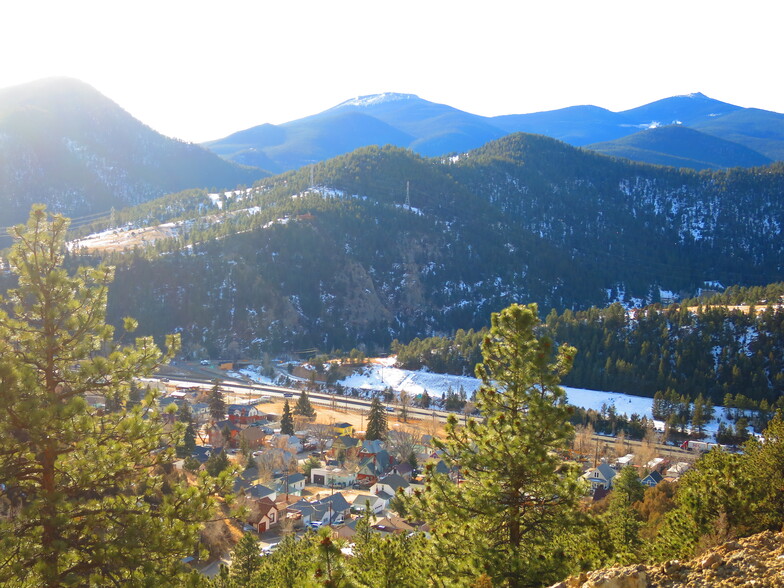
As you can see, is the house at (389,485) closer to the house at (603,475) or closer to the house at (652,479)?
the house at (603,475)

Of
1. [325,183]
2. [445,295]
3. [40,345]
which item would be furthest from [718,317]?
[325,183]

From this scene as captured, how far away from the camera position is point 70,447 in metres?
8.20

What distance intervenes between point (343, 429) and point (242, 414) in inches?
454

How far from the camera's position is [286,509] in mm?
38594

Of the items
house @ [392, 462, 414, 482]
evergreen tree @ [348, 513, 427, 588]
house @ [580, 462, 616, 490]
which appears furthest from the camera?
house @ [392, 462, 414, 482]

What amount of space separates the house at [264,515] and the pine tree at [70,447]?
29883 mm

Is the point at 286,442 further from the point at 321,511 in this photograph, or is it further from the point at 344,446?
the point at 321,511

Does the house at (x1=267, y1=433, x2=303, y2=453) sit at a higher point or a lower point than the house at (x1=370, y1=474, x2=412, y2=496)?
lower

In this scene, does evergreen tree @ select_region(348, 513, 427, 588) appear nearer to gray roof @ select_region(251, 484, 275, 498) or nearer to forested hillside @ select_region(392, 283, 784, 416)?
gray roof @ select_region(251, 484, 275, 498)

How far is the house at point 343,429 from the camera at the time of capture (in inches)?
2387

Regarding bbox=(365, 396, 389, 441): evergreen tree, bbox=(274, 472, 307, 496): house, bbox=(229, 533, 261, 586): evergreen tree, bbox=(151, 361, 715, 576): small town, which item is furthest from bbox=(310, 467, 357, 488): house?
bbox=(229, 533, 261, 586): evergreen tree

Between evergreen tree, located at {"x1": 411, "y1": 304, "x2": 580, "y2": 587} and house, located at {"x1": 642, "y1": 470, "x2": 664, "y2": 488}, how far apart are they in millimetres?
34343

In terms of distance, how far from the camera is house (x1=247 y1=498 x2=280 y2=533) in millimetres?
36188

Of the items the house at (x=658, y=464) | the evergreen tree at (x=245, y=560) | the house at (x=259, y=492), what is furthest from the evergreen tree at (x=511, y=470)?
the house at (x=658, y=464)
